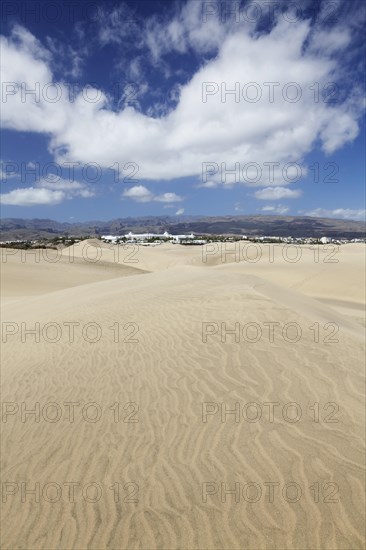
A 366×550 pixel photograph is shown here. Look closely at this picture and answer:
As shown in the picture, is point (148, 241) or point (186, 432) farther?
point (148, 241)

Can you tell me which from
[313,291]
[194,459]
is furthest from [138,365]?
[313,291]

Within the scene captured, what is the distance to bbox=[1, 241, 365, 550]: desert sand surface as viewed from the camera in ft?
11.5

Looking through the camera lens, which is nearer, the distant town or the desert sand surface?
the desert sand surface

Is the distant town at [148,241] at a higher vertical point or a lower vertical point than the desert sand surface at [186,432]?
higher

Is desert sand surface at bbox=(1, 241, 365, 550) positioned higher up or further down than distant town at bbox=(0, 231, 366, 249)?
further down

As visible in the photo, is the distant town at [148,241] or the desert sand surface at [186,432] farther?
the distant town at [148,241]

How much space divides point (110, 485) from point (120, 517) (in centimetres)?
45

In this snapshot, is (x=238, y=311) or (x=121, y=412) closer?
(x=121, y=412)

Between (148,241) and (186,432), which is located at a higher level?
(148,241)

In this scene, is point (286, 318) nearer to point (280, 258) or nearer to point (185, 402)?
point (185, 402)

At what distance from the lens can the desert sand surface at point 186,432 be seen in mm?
3510

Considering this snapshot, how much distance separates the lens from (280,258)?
111 feet

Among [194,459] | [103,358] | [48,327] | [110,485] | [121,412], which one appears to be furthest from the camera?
[48,327]

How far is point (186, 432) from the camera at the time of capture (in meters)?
4.88
